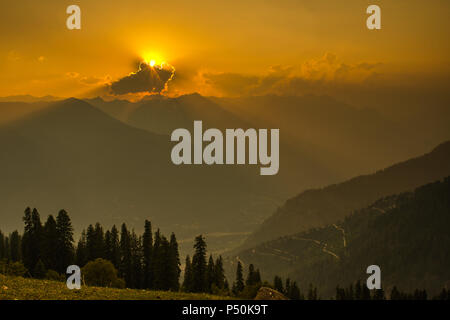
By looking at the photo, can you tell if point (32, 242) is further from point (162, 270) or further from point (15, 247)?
point (15, 247)

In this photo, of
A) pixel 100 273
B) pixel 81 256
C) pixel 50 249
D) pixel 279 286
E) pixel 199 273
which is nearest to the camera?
pixel 100 273

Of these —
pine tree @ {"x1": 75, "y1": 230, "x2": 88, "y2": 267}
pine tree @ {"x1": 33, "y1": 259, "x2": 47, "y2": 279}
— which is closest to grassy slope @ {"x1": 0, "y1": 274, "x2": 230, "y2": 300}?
pine tree @ {"x1": 33, "y1": 259, "x2": 47, "y2": 279}

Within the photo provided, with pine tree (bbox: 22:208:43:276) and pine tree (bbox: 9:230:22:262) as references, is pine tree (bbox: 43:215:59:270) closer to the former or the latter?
pine tree (bbox: 22:208:43:276)

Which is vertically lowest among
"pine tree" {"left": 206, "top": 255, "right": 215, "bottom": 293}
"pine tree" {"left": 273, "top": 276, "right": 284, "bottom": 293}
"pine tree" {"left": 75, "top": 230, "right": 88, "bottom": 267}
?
"pine tree" {"left": 273, "top": 276, "right": 284, "bottom": 293}

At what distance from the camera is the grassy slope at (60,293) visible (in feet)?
133

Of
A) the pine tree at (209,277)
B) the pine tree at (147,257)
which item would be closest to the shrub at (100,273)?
the pine tree at (147,257)

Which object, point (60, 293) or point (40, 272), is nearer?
point (60, 293)

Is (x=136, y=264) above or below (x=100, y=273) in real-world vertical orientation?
above

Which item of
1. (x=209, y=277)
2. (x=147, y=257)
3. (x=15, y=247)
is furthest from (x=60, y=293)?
(x=15, y=247)

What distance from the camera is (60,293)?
42.2m

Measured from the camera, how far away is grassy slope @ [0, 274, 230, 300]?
1597 inches

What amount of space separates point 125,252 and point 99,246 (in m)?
6.70
